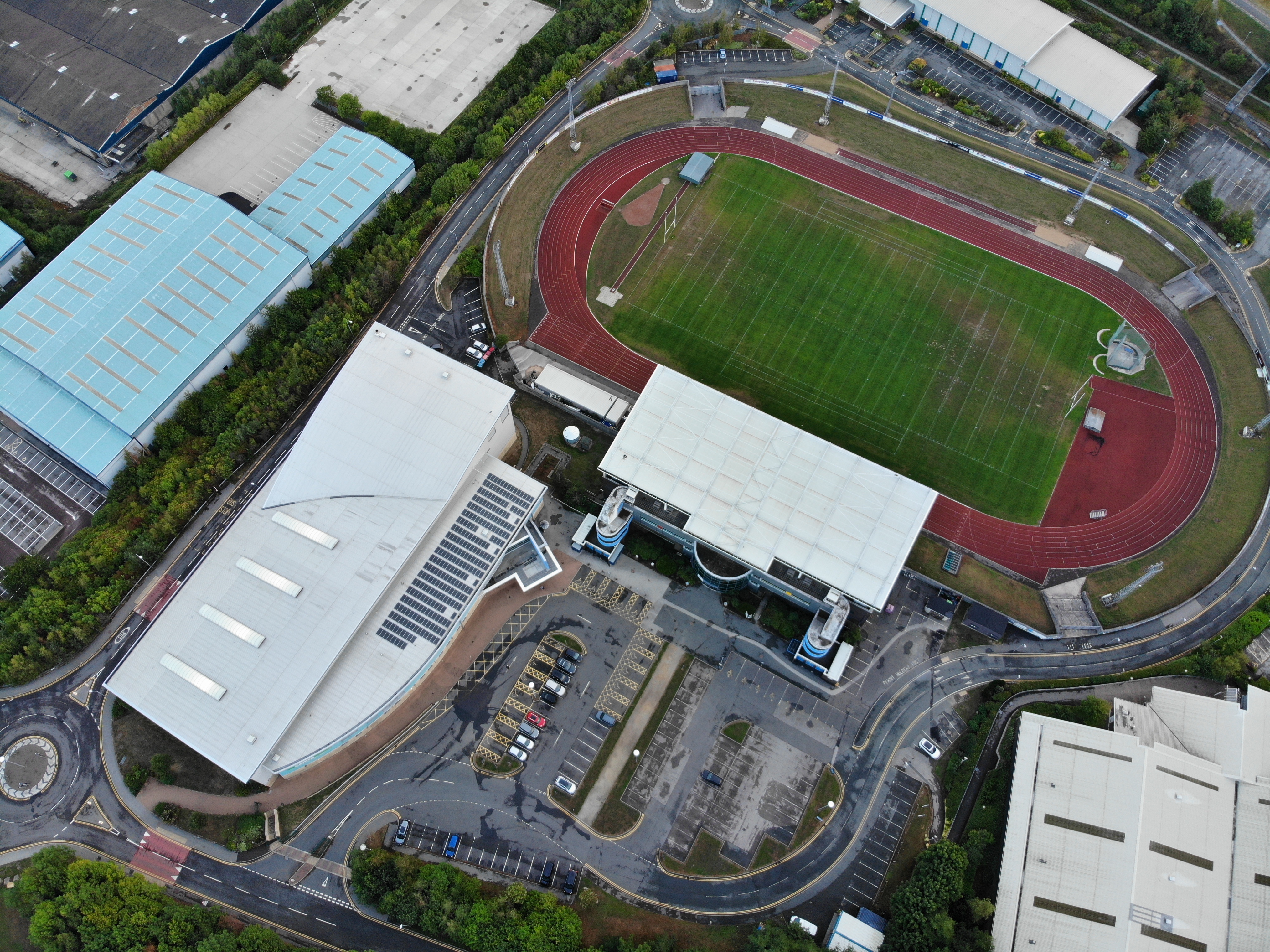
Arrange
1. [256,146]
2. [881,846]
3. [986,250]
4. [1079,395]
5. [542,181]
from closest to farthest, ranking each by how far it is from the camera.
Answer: [881,846]
[1079,395]
[986,250]
[542,181]
[256,146]

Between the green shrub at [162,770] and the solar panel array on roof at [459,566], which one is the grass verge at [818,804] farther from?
the green shrub at [162,770]

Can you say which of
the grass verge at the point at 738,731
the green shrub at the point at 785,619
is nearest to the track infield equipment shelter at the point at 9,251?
the green shrub at the point at 785,619

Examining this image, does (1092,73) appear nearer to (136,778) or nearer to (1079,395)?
(1079,395)

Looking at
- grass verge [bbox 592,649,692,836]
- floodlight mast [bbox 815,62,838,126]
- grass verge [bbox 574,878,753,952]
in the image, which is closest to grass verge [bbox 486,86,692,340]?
floodlight mast [bbox 815,62,838,126]

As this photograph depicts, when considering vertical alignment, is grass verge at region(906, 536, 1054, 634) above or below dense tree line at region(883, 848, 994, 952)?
above

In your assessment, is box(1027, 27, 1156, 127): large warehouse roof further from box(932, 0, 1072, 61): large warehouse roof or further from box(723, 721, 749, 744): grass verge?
box(723, 721, 749, 744): grass verge

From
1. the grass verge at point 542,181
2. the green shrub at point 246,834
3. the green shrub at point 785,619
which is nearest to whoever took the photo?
the green shrub at point 246,834

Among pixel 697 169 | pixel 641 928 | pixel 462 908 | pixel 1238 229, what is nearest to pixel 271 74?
pixel 697 169
